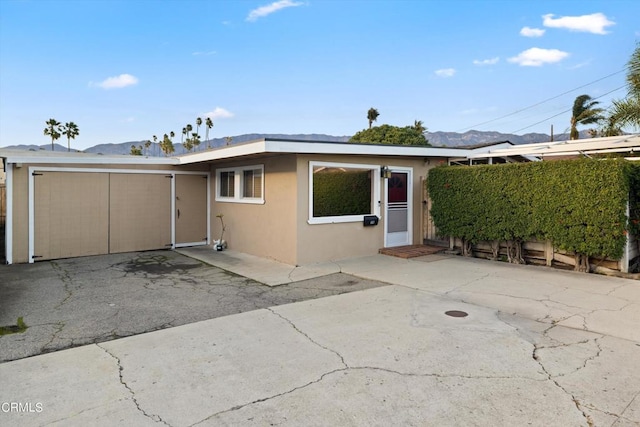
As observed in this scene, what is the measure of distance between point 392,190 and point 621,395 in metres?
7.09

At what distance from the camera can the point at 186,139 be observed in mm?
63500

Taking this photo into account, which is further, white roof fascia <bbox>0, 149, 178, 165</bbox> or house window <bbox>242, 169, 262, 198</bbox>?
house window <bbox>242, 169, 262, 198</bbox>

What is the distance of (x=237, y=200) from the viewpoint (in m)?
10.2

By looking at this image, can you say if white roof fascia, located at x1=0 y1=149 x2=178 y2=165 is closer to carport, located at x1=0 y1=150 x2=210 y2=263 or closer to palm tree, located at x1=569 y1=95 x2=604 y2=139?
carport, located at x1=0 y1=150 x2=210 y2=263

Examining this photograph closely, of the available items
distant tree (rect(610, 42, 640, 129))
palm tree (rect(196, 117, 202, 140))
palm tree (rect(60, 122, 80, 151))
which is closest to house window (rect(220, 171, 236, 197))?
distant tree (rect(610, 42, 640, 129))

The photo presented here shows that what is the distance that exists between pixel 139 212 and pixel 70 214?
1521mm

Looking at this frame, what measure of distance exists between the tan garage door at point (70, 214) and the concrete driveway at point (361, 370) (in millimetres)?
6534

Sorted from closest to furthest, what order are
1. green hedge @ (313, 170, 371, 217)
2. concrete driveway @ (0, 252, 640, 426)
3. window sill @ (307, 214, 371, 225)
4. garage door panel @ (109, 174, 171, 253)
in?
concrete driveway @ (0, 252, 640, 426) → window sill @ (307, 214, 371, 225) → green hedge @ (313, 170, 371, 217) → garage door panel @ (109, 174, 171, 253)

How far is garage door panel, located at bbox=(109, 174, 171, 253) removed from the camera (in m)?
10.0

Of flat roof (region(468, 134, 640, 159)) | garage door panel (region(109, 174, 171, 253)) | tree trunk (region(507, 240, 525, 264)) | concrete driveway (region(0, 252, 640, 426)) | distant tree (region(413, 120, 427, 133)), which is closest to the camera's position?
concrete driveway (region(0, 252, 640, 426))

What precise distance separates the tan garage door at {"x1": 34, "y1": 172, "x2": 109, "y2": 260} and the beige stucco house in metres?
0.02

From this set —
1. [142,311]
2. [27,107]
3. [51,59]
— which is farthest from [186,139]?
[142,311]

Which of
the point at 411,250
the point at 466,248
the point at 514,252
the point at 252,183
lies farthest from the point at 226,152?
the point at 514,252

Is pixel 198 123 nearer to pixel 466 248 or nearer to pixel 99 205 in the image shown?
pixel 99 205
